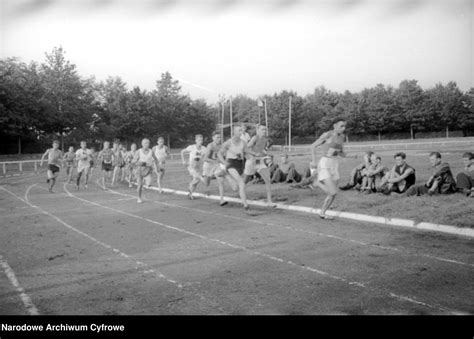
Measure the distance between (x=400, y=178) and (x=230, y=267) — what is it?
7626 mm

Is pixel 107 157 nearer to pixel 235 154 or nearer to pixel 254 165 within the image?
pixel 254 165

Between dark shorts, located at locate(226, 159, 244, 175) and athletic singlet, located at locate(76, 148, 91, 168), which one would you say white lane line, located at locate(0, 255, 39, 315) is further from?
athletic singlet, located at locate(76, 148, 91, 168)

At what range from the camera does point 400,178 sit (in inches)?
495

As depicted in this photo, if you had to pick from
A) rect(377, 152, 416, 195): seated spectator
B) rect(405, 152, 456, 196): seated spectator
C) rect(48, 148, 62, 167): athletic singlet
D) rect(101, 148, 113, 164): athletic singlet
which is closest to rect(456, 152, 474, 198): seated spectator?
rect(405, 152, 456, 196): seated spectator

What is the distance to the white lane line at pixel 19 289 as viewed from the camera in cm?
485

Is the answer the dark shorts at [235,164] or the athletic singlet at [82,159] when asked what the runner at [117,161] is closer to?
the athletic singlet at [82,159]

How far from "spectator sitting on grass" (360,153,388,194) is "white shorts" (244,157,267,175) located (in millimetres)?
3025

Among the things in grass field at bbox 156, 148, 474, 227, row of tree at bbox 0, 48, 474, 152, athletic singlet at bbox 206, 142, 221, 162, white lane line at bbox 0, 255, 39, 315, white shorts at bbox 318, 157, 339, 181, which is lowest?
white lane line at bbox 0, 255, 39, 315

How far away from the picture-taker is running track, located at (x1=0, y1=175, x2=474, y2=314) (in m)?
4.90

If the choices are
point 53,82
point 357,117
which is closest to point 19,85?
point 53,82

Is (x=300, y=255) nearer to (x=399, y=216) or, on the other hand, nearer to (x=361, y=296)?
(x=361, y=296)

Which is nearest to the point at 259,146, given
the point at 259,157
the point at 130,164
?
the point at 259,157

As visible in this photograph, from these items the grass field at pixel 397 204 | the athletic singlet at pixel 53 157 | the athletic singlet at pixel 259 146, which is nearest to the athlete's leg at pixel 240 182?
the athletic singlet at pixel 259 146

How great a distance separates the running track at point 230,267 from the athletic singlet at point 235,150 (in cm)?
226
